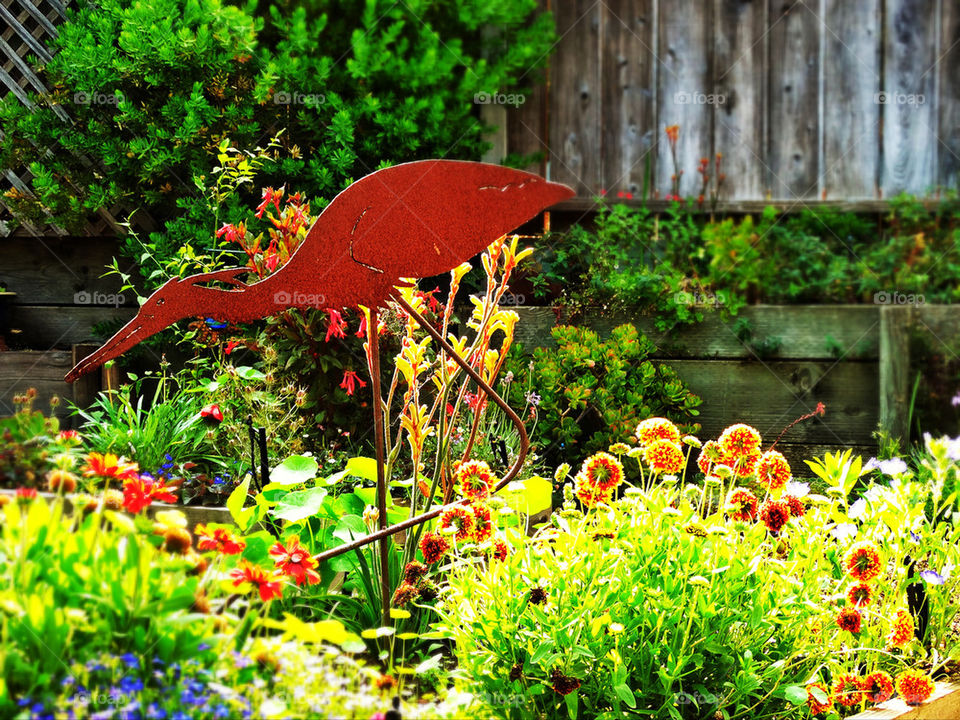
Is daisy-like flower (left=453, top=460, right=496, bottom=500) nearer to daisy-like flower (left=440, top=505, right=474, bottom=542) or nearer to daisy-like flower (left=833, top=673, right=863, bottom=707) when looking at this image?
daisy-like flower (left=440, top=505, right=474, bottom=542)

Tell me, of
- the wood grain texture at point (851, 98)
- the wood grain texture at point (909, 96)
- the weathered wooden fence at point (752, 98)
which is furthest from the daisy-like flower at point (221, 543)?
the wood grain texture at point (909, 96)

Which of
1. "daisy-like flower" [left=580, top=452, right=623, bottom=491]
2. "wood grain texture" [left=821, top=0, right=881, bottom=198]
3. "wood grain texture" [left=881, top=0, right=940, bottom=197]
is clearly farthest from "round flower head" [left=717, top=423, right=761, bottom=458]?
"wood grain texture" [left=881, top=0, right=940, bottom=197]

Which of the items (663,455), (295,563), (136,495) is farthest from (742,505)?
(136,495)

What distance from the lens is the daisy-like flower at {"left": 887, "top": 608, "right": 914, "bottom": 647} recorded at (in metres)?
1.57

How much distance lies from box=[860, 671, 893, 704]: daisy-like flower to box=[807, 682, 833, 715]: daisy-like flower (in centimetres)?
7

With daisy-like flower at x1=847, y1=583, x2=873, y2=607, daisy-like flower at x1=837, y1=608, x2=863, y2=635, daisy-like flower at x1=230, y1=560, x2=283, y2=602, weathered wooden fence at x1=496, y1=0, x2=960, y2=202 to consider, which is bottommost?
daisy-like flower at x1=837, y1=608, x2=863, y2=635

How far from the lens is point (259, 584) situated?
109 cm

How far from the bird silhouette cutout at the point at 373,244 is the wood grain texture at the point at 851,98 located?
2891 mm

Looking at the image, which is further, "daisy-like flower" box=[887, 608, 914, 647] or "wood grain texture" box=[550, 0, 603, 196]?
"wood grain texture" box=[550, 0, 603, 196]

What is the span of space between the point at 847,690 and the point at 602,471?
68 cm

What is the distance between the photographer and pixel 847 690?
1.59 metres

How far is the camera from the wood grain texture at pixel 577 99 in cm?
374

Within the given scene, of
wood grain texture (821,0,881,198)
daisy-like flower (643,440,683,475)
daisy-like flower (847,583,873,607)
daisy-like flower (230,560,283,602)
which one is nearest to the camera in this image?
daisy-like flower (230,560,283,602)

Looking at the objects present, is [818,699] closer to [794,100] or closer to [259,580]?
[259,580]
